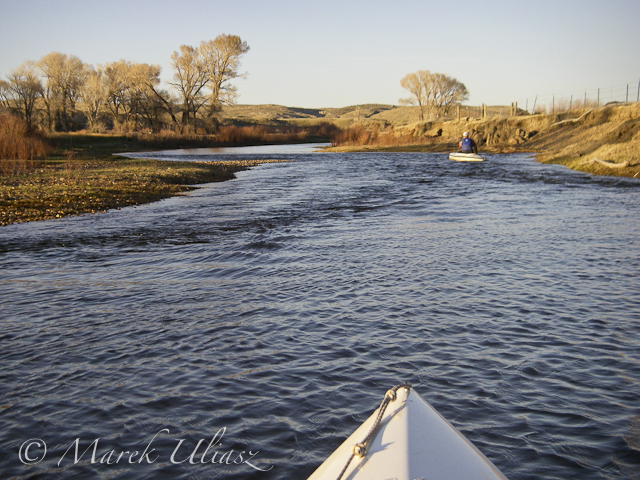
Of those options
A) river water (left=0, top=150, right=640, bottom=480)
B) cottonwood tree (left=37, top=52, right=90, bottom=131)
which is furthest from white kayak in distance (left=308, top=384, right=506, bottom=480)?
cottonwood tree (left=37, top=52, right=90, bottom=131)

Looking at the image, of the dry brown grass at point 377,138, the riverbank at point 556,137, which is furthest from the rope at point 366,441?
the dry brown grass at point 377,138

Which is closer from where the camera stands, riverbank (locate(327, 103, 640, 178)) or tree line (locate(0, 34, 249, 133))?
riverbank (locate(327, 103, 640, 178))

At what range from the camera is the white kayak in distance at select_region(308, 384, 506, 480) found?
8.23 ft

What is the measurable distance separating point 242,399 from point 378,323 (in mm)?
2322

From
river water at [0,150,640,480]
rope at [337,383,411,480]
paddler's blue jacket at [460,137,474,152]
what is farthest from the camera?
paddler's blue jacket at [460,137,474,152]

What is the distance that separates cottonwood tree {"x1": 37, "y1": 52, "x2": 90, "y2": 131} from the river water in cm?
6610

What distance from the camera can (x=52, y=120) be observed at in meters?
68.5

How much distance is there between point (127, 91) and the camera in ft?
235

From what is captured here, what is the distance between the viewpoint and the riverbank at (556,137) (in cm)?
2536

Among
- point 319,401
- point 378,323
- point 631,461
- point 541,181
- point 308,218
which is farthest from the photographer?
point 541,181

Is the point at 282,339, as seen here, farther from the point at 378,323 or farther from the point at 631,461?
the point at 631,461

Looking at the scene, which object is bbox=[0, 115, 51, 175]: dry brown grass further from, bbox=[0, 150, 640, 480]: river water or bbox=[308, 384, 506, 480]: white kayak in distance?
bbox=[308, 384, 506, 480]: white kayak in distance

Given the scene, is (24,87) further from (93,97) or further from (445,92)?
(445,92)

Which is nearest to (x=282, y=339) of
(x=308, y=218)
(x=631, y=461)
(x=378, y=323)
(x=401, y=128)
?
(x=378, y=323)
